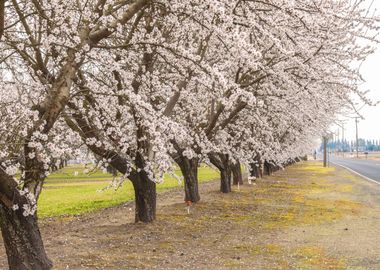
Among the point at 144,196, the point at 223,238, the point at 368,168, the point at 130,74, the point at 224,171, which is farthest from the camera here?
the point at 368,168

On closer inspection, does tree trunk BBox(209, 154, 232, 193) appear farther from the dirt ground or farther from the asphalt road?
the asphalt road

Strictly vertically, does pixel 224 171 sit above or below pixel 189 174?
below

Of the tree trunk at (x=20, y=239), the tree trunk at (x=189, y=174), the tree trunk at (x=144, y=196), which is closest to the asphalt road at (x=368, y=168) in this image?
the tree trunk at (x=189, y=174)

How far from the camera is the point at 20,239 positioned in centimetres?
863

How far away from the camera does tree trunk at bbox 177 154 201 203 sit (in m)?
20.1

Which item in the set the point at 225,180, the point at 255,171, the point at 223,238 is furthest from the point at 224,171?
the point at 255,171

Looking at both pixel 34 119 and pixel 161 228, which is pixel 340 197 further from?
pixel 34 119

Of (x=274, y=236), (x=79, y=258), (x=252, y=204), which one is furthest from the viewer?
(x=252, y=204)

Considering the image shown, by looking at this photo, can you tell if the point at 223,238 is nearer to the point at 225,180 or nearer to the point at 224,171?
the point at 224,171

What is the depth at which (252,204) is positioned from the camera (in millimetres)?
22094

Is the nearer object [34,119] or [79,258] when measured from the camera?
[34,119]

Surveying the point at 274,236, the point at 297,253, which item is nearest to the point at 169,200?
the point at 274,236

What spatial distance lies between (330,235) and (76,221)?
9.40 metres

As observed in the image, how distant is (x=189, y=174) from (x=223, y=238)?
7187 mm
